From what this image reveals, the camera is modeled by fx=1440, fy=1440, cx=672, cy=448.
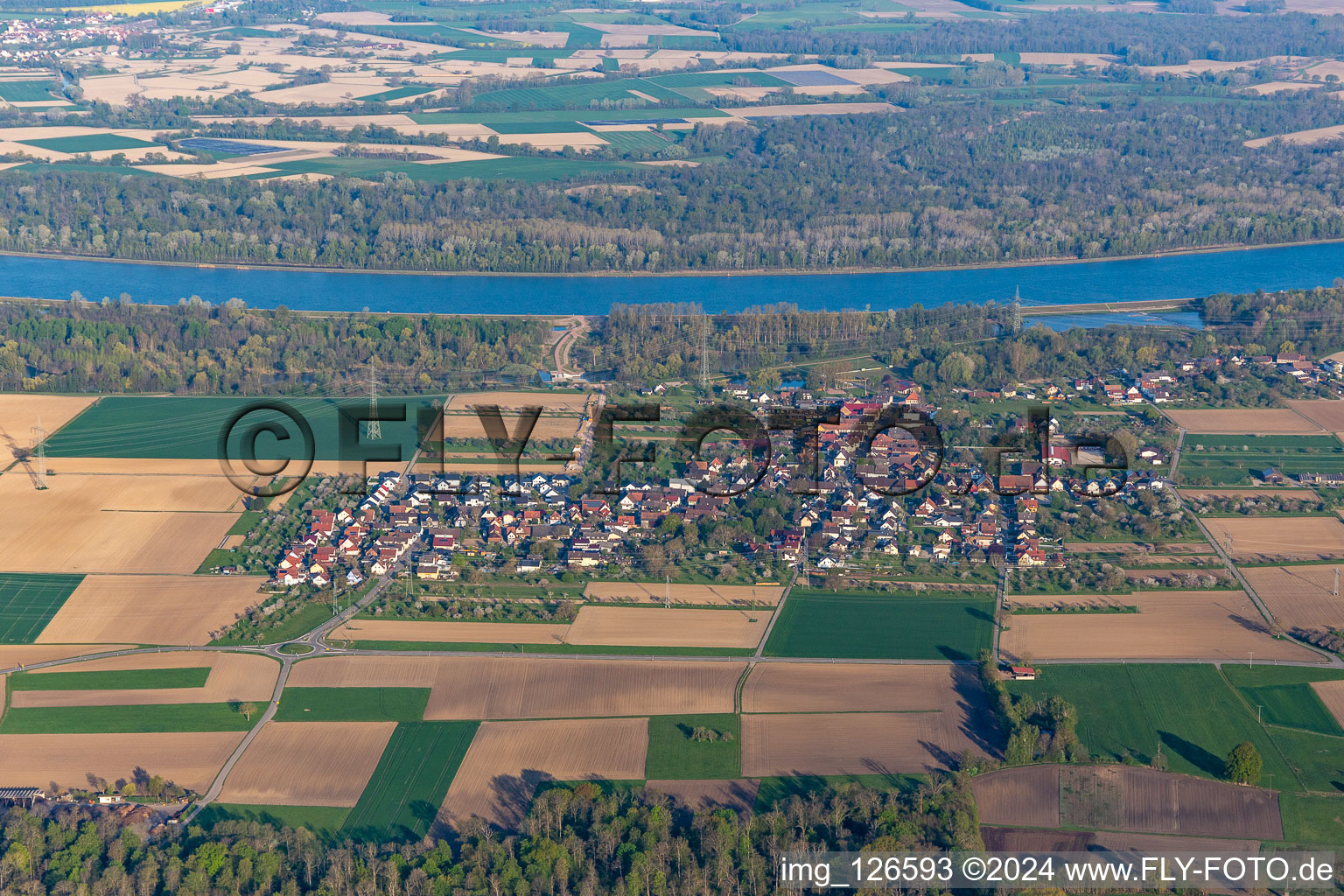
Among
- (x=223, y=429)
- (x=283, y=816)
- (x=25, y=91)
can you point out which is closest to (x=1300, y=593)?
(x=283, y=816)

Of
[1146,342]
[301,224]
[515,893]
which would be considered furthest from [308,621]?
[301,224]

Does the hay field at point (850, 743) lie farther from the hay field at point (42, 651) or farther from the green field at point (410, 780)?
the hay field at point (42, 651)

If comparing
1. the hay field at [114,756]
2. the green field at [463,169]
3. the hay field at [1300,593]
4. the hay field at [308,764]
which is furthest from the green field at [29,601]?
the green field at [463,169]

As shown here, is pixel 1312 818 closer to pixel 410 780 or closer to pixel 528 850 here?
pixel 528 850

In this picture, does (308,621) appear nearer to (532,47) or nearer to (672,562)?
(672,562)

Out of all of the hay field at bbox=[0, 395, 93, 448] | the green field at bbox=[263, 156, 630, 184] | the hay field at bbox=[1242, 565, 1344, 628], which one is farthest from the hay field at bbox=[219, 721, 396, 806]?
the green field at bbox=[263, 156, 630, 184]

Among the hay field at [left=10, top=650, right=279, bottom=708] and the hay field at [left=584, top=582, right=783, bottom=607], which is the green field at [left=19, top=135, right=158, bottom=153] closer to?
the hay field at [left=10, top=650, right=279, bottom=708]
